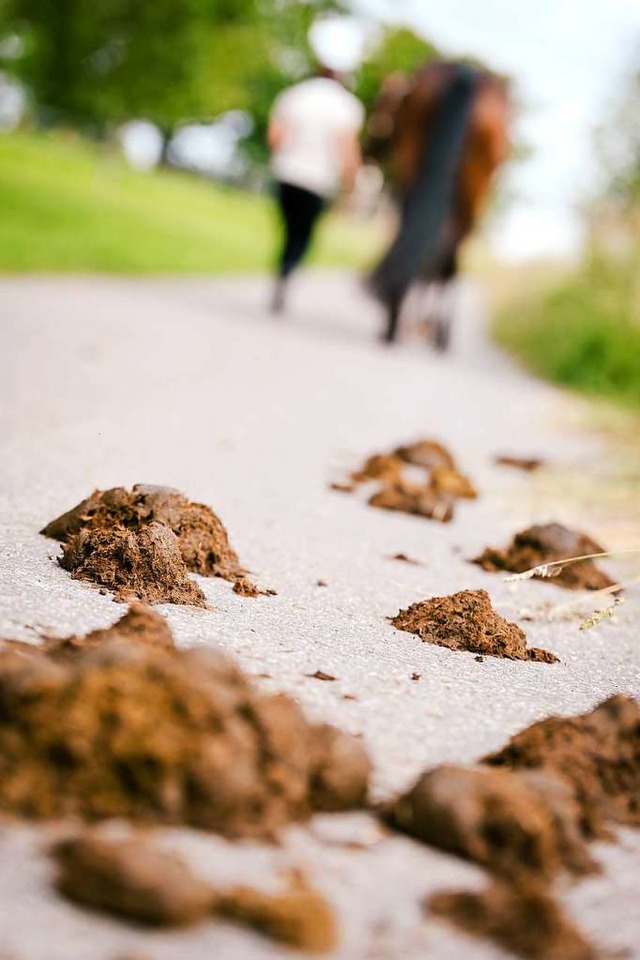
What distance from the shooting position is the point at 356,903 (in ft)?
7.00

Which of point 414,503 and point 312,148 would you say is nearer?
point 414,503

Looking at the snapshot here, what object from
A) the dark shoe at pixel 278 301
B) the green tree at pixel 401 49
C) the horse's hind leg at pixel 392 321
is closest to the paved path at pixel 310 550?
the horse's hind leg at pixel 392 321

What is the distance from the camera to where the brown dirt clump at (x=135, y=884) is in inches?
76.8

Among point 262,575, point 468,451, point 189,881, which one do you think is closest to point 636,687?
point 262,575

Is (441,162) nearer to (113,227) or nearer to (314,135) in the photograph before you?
(314,135)

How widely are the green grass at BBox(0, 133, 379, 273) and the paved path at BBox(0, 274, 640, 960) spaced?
3694 mm

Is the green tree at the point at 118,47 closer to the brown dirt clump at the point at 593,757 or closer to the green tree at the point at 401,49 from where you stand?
the brown dirt clump at the point at 593,757

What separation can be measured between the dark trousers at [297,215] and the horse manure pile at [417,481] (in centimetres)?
641

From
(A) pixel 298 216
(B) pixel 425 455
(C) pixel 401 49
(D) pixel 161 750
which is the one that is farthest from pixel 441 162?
(C) pixel 401 49

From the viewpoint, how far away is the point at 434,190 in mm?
11812

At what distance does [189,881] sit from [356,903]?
274 mm

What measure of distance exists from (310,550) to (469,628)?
42.1 inches

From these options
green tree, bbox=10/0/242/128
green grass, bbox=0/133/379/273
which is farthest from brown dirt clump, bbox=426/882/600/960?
green tree, bbox=10/0/242/128

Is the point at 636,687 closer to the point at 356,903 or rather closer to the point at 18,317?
the point at 356,903
